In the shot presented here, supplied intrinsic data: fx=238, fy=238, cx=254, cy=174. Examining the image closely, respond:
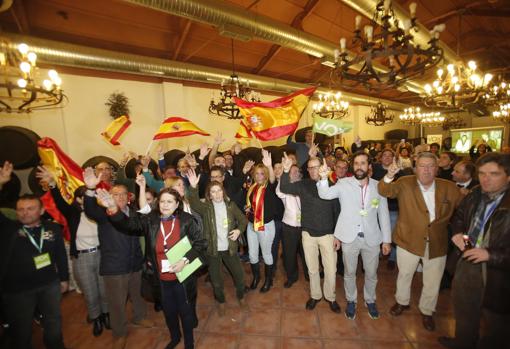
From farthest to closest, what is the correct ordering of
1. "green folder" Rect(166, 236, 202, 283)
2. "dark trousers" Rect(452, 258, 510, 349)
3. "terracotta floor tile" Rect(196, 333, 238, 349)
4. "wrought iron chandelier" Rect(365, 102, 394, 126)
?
"wrought iron chandelier" Rect(365, 102, 394, 126) → "terracotta floor tile" Rect(196, 333, 238, 349) → "green folder" Rect(166, 236, 202, 283) → "dark trousers" Rect(452, 258, 510, 349)

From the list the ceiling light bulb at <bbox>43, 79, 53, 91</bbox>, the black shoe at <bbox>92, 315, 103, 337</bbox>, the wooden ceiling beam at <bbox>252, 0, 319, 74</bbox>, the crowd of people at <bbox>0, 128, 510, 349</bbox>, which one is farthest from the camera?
the wooden ceiling beam at <bbox>252, 0, 319, 74</bbox>

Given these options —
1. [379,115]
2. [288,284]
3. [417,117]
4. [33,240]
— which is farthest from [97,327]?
[417,117]

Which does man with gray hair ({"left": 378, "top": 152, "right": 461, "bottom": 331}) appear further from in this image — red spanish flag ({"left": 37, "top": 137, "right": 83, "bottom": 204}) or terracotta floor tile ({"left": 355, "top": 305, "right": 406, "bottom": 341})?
red spanish flag ({"left": 37, "top": 137, "right": 83, "bottom": 204})

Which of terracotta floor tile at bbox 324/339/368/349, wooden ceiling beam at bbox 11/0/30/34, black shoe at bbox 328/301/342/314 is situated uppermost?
wooden ceiling beam at bbox 11/0/30/34

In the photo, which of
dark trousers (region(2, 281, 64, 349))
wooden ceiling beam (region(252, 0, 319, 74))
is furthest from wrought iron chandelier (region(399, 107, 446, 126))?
dark trousers (region(2, 281, 64, 349))

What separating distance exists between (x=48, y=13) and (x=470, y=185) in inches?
377

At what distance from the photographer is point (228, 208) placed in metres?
3.38

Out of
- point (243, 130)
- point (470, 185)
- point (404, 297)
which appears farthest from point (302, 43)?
point (404, 297)

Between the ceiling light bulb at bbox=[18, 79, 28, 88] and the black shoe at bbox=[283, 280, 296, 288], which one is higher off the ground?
the ceiling light bulb at bbox=[18, 79, 28, 88]

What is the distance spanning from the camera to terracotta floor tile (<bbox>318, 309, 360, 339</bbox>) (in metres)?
2.96

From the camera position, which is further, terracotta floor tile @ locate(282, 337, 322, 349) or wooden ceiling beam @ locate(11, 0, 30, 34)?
wooden ceiling beam @ locate(11, 0, 30, 34)

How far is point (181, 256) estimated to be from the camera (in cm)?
254

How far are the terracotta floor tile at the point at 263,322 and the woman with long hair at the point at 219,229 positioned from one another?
0.38 metres

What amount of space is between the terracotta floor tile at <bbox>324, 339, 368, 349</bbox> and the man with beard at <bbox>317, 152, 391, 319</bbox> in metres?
0.40
